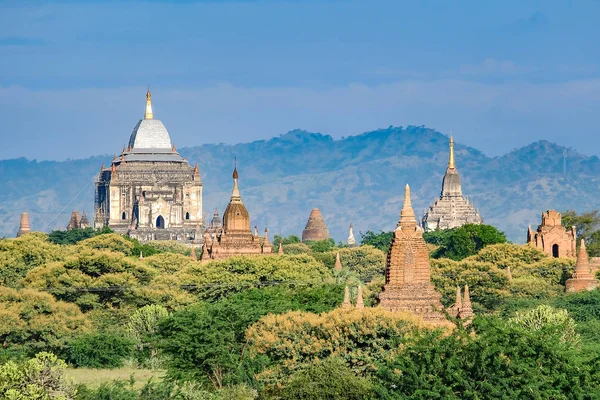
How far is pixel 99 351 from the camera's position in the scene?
246ft

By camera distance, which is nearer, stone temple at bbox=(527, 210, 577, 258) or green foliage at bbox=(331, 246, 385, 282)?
stone temple at bbox=(527, 210, 577, 258)

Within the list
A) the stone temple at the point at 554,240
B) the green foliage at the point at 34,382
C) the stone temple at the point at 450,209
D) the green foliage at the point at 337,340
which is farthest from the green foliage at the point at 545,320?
the stone temple at the point at 450,209

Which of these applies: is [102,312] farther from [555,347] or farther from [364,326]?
[555,347]

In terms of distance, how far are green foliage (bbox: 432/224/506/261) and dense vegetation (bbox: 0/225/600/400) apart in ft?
21.6

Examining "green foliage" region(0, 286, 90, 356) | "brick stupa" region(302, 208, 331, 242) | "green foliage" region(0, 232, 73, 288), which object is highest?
"brick stupa" region(302, 208, 331, 242)

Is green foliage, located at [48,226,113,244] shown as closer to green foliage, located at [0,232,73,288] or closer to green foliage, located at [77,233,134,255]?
green foliage, located at [77,233,134,255]

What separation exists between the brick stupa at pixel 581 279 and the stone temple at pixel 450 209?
81.4 meters

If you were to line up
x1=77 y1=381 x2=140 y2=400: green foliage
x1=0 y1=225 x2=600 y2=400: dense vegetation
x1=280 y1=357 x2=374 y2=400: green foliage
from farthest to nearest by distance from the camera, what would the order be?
1. x1=77 y1=381 x2=140 y2=400: green foliage
2. x1=280 y1=357 x2=374 y2=400: green foliage
3. x1=0 y1=225 x2=600 y2=400: dense vegetation

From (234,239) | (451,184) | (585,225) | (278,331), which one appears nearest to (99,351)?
(278,331)

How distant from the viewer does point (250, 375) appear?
2350 inches

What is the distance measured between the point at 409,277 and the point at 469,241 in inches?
2171

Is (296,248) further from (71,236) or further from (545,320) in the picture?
(545,320)

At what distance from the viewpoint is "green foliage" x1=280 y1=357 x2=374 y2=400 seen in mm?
52438

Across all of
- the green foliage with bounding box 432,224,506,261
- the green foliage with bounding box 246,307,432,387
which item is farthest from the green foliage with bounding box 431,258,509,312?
the green foliage with bounding box 246,307,432,387
